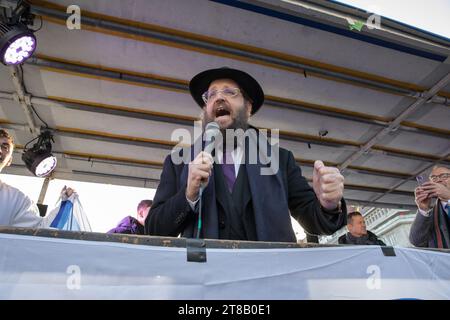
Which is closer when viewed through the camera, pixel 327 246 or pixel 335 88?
pixel 327 246

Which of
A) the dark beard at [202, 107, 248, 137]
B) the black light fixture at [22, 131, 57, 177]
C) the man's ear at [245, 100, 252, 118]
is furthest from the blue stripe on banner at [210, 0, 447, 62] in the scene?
the black light fixture at [22, 131, 57, 177]

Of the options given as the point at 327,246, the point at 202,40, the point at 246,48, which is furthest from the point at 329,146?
the point at 327,246

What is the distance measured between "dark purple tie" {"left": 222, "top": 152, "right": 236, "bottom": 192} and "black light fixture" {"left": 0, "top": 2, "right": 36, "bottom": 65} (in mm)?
2658

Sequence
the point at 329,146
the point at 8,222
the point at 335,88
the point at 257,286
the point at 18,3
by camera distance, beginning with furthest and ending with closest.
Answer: the point at 329,146 → the point at 335,88 → the point at 18,3 → the point at 8,222 → the point at 257,286

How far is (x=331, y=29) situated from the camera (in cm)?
343

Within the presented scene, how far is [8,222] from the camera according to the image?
2.91m

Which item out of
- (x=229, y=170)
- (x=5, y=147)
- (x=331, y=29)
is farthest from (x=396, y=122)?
(x=5, y=147)

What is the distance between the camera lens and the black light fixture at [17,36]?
123 inches

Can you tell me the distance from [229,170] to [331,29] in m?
2.45

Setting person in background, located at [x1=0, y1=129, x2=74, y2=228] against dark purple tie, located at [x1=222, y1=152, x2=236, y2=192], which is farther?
person in background, located at [x1=0, y1=129, x2=74, y2=228]

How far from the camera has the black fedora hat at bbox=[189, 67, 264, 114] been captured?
7.79ft

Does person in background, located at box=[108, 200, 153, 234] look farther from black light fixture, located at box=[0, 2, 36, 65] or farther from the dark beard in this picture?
the dark beard

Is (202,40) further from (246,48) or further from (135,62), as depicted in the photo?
(135,62)
